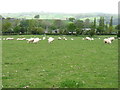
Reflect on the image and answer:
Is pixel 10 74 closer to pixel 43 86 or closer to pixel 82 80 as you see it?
pixel 43 86

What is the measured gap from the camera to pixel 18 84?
8.89 metres

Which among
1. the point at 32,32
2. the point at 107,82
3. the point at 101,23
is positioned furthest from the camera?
the point at 101,23

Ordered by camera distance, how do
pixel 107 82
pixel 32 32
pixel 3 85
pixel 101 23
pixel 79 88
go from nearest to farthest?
pixel 79 88
pixel 3 85
pixel 107 82
pixel 32 32
pixel 101 23

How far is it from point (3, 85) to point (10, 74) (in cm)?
230

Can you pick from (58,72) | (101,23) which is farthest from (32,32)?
(58,72)

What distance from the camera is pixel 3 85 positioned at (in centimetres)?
880

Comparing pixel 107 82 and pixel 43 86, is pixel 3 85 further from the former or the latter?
pixel 107 82

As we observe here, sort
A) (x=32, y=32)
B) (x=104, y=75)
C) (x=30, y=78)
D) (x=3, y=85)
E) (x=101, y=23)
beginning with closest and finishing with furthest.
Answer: (x=3, y=85), (x=30, y=78), (x=104, y=75), (x=32, y=32), (x=101, y=23)

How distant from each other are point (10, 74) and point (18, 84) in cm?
236

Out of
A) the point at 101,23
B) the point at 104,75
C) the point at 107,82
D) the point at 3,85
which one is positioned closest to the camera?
the point at 3,85

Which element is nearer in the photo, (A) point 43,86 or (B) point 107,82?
(A) point 43,86

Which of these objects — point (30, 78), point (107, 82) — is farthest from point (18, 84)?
point (107, 82)

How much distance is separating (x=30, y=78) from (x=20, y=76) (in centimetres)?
76

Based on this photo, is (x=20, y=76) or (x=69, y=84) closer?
(x=69, y=84)
